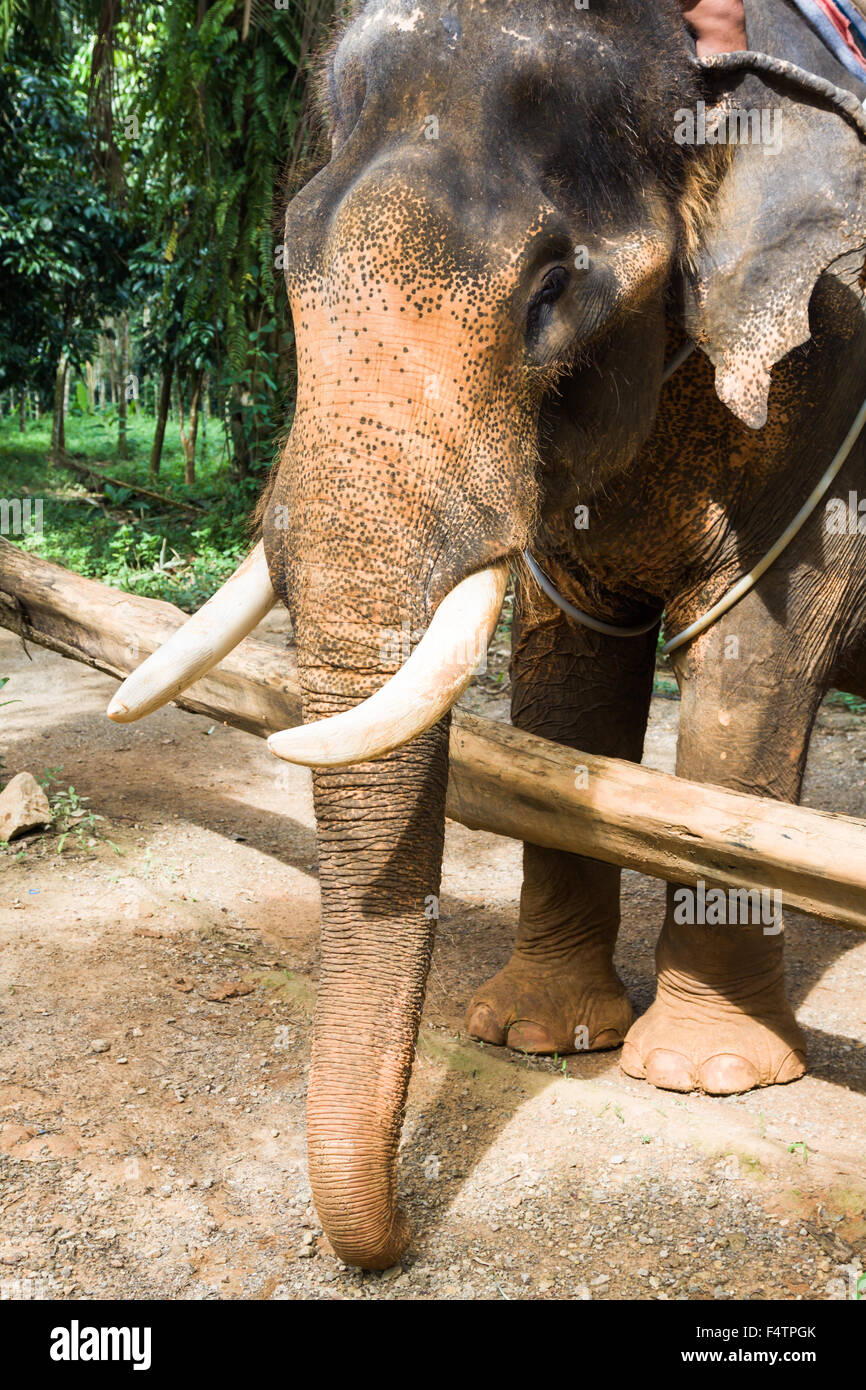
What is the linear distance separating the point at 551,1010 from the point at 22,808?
2.07 metres

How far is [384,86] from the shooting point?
99.2 inches

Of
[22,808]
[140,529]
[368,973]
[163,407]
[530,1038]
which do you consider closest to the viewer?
[368,973]

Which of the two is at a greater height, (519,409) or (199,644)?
(519,409)

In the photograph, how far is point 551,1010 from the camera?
3730mm

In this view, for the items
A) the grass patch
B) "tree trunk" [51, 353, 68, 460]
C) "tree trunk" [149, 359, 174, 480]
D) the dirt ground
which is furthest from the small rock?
"tree trunk" [51, 353, 68, 460]

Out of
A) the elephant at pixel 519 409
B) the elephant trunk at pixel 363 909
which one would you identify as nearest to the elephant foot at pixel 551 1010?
the elephant at pixel 519 409

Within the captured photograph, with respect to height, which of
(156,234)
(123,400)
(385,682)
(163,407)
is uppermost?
(385,682)

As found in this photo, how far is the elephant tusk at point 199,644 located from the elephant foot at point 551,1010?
152cm

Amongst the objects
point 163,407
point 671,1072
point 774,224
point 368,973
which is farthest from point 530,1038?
point 163,407

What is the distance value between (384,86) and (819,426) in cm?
127

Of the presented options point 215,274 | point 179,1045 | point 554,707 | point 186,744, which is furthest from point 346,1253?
point 215,274

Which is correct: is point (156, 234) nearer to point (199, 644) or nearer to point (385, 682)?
point (199, 644)

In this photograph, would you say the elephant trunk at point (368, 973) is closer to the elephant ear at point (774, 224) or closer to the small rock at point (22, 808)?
the elephant ear at point (774, 224)

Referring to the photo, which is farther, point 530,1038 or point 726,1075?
point 530,1038
